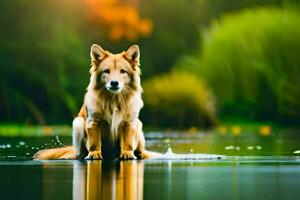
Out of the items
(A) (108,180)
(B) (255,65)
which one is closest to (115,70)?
(A) (108,180)

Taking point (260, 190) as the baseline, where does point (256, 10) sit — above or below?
above

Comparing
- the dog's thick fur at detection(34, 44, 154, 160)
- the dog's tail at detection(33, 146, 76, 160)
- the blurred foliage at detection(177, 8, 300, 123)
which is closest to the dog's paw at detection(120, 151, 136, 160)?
the dog's thick fur at detection(34, 44, 154, 160)

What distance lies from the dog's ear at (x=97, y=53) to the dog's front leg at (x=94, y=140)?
58 cm

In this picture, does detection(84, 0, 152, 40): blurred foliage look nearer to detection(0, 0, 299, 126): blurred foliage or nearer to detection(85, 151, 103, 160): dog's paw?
detection(0, 0, 299, 126): blurred foliage

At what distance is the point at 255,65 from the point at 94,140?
15.3 meters

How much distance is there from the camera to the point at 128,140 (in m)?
9.22

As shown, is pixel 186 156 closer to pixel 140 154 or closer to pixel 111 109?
pixel 140 154

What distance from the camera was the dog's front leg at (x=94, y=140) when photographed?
30.0 feet

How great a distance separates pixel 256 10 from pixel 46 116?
6.64 meters

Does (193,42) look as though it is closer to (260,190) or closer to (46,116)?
(46,116)

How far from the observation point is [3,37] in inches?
936

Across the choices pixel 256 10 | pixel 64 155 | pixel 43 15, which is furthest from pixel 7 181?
pixel 256 10

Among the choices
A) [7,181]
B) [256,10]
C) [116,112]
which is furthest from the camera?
[256,10]

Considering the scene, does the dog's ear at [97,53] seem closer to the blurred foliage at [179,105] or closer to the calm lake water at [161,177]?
the calm lake water at [161,177]
